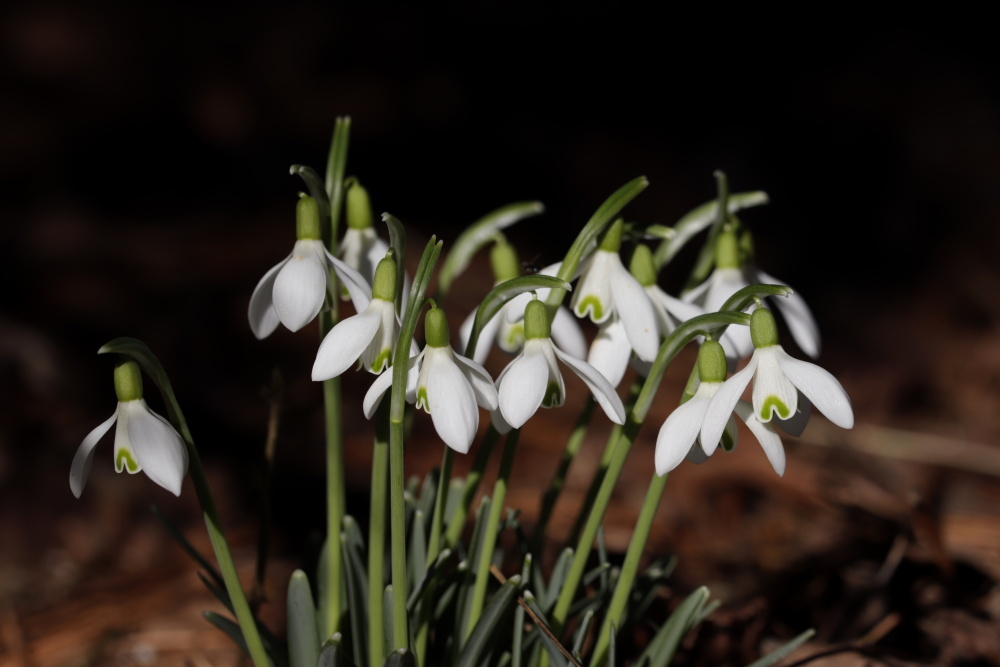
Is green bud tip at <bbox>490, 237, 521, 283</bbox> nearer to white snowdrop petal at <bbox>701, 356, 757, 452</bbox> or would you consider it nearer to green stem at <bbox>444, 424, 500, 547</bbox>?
green stem at <bbox>444, 424, 500, 547</bbox>

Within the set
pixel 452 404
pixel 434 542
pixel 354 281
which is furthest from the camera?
pixel 434 542

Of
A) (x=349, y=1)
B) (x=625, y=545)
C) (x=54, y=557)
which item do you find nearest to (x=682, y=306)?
(x=625, y=545)

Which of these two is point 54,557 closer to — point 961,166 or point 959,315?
point 959,315

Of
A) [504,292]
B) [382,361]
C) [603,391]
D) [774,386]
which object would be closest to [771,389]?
[774,386]

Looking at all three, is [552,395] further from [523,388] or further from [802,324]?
[802,324]

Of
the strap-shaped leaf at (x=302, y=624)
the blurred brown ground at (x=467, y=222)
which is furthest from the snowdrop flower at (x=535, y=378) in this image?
the blurred brown ground at (x=467, y=222)

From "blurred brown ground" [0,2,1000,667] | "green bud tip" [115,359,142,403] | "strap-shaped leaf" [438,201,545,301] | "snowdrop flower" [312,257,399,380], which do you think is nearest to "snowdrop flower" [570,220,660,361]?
"strap-shaped leaf" [438,201,545,301]
